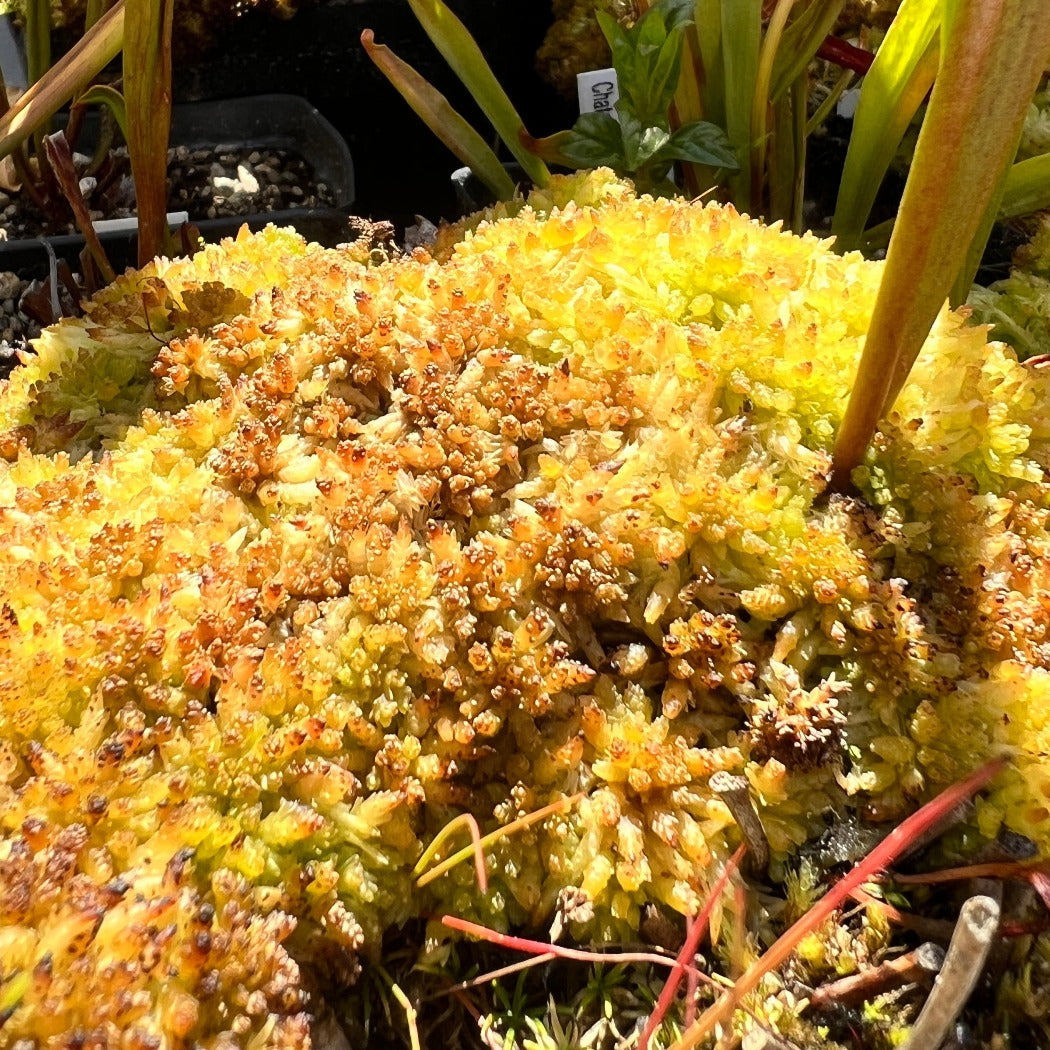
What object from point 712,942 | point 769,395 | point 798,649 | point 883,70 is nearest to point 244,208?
point 883,70

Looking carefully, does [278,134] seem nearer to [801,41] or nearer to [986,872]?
[801,41]

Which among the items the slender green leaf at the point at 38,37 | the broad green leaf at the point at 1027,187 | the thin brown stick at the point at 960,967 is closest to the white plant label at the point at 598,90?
the broad green leaf at the point at 1027,187

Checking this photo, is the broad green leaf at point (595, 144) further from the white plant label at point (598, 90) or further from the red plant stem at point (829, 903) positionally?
the red plant stem at point (829, 903)

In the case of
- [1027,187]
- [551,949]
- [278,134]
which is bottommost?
[551,949]

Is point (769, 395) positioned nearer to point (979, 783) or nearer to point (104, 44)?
point (979, 783)

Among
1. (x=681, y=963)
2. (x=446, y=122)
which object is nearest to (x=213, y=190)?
(x=446, y=122)

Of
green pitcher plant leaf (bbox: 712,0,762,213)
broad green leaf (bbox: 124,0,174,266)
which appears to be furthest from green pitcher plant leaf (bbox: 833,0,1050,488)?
broad green leaf (bbox: 124,0,174,266)
